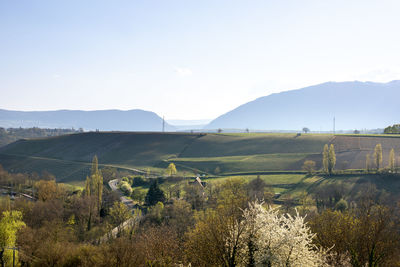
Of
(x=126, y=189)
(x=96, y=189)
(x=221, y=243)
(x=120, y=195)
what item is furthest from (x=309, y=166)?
(x=221, y=243)

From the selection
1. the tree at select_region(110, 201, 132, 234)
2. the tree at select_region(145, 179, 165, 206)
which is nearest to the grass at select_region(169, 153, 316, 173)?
the tree at select_region(145, 179, 165, 206)

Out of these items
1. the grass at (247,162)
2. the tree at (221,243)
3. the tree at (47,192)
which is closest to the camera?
the tree at (221,243)

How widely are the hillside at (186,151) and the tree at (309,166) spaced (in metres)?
3.72

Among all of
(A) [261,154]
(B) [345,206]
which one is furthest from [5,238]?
(A) [261,154]

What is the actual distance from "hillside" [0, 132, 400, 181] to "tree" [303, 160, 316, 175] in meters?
3.72

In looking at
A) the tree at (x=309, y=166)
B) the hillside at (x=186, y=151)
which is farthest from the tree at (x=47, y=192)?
the tree at (x=309, y=166)

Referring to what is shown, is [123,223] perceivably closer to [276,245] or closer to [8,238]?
[8,238]

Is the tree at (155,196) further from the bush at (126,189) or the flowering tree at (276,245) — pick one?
the flowering tree at (276,245)

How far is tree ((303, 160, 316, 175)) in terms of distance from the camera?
10544 centimetres

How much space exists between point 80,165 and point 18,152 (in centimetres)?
6138

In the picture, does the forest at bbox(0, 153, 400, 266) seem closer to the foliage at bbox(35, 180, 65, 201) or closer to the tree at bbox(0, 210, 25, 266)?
the tree at bbox(0, 210, 25, 266)

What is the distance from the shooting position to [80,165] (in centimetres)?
14088

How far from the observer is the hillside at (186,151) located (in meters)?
123

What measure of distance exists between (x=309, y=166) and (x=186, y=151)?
63634 millimetres
